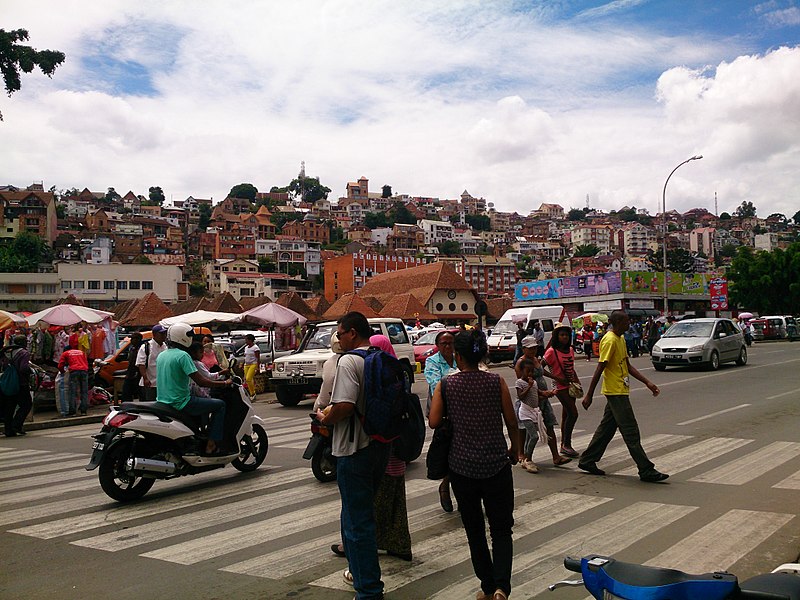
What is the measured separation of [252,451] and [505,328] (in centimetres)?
2446

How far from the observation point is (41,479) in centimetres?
904

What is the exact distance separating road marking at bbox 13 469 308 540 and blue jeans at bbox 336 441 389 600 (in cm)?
313

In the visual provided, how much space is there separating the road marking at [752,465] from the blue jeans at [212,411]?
5663mm

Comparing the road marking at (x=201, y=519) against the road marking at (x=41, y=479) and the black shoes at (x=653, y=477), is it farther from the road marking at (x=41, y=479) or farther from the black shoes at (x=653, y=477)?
the black shoes at (x=653, y=477)

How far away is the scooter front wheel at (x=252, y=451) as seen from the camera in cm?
891

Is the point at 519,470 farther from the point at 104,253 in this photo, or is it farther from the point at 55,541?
the point at 104,253

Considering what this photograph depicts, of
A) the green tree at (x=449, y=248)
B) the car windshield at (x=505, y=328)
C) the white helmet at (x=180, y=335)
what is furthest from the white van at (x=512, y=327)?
the green tree at (x=449, y=248)

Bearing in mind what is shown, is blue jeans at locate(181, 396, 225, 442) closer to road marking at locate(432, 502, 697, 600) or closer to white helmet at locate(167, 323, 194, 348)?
white helmet at locate(167, 323, 194, 348)

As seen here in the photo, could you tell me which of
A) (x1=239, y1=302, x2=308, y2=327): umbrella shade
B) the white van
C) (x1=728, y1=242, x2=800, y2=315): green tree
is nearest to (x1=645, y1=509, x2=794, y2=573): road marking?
(x1=239, y1=302, x2=308, y2=327): umbrella shade

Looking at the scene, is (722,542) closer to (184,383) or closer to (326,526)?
(326,526)

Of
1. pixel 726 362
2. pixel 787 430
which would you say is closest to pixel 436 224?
pixel 726 362

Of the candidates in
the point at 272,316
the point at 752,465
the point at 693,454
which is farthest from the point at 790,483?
the point at 272,316

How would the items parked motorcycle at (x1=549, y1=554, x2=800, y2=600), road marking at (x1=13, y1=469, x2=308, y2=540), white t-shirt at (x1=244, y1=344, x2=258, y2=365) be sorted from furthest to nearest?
white t-shirt at (x1=244, y1=344, x2=258, y2=365), road marking at (x1=13, y1=469, x2=308, y2=540), parked motorcycle at (x1=549, y1=554, x2=800, y2=600)

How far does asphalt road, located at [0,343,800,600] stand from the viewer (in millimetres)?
5098
